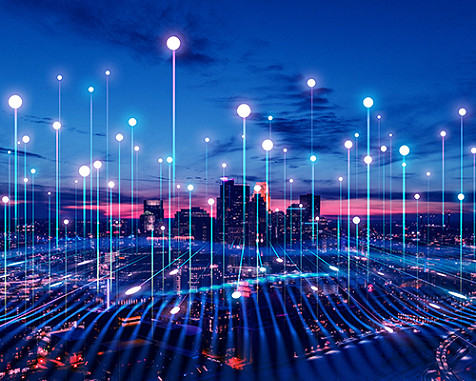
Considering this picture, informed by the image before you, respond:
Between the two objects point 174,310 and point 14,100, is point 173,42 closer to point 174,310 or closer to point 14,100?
point 14,100

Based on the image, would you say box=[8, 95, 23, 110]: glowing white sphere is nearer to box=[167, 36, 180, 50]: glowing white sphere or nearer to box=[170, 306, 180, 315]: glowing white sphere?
box=[167, 36, 180, 50]: glowing white sphere

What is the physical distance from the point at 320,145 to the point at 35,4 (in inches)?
215

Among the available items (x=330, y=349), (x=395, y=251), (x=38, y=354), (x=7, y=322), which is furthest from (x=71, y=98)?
(x=395, y=251)

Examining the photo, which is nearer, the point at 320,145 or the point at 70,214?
the point at 320,145

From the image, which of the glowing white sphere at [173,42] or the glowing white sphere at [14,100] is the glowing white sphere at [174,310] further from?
the glowing white sphere at [173,42]

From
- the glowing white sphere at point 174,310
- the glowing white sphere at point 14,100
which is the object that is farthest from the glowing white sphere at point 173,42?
the glowing white sphere at point 174,310

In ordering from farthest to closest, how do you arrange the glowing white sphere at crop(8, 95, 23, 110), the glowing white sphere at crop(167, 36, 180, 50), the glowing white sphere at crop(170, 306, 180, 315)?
the glowing white sphere at crop(170, 306, 180, 315) < the glowing white sphere at crop(8, 95, 23, 110) < the glowing white sphere at crop(167, 36, 180, 50)

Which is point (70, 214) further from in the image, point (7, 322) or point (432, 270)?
point (432, 270)

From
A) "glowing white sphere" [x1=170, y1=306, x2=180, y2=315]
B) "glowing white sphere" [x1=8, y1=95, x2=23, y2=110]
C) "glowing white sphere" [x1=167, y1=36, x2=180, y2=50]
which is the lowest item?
"glowing white sphere" [x1=170, y1=306, x2=180, y2=315]

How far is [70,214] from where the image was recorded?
1055cm

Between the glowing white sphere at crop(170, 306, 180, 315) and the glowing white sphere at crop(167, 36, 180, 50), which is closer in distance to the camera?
the glowing white sphere at crop(167, 36, 180, 50)

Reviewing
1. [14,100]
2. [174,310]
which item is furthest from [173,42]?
[174,310]

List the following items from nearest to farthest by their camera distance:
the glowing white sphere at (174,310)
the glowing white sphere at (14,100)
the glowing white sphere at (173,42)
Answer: the glowing white sphere at (173,42)
the glowing white sphere at (14,100)
the glowing white sphere at (174,310)

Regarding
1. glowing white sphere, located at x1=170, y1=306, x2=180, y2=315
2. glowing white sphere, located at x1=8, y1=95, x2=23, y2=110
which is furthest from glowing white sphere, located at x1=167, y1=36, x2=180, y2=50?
glowing white sphere, located at x1=170, y1=306, x2=180, y2=315
